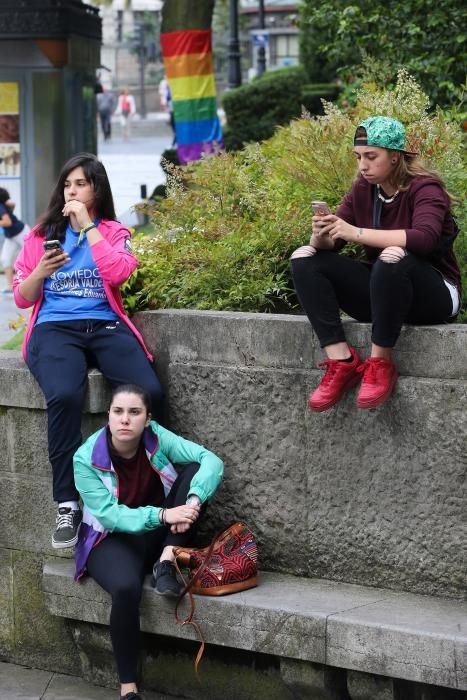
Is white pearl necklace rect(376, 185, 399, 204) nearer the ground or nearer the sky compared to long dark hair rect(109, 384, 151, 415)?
nearer the sky

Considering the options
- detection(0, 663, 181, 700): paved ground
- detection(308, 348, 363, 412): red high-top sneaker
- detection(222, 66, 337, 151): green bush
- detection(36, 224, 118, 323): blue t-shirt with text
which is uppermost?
detection(222, 66, 337, 151): green bush

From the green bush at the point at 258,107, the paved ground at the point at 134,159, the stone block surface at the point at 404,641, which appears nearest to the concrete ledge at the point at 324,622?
the stone block surface at the point at 404,641

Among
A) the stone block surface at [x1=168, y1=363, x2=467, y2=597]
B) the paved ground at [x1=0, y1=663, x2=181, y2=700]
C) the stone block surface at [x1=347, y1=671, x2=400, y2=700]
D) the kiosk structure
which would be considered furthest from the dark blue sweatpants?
the kiosk structure

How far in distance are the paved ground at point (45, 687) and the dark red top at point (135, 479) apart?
35.2 inches

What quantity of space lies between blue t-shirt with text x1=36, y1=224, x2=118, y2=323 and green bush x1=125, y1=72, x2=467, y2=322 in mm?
272

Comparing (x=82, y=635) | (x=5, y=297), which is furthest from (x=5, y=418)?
(x=5, y=297)

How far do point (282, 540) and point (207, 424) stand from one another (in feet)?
1.98

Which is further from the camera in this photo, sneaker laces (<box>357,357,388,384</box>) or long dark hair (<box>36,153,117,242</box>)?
long dark hair (<box>36,153,117,242</box>)

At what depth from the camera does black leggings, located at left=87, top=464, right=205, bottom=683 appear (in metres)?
5.41

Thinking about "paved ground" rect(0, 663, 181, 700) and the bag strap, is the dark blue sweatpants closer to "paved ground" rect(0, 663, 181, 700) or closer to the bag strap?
the bag strap

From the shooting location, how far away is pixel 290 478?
18.7 feet

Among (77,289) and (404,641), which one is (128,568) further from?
(77,289)

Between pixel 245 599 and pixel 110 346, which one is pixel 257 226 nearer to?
pixel 110 346

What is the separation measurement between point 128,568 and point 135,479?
383 mm
